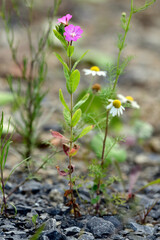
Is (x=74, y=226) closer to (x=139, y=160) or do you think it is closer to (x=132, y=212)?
(x=132, y=212)

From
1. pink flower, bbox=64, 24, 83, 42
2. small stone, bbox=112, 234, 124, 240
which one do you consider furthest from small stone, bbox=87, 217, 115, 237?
pink flower, bbox=64, 24, 83, 42

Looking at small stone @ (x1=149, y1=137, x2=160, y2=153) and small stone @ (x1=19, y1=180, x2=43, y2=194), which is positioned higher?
small stone @ (x1=149, y1=137, x2=160, y2=153)

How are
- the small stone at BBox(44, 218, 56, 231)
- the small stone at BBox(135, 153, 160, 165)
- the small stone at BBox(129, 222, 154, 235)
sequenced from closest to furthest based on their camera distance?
the small stone at BBox(44, 218, 56, 231), the small stone at BBox(129, 222, 154, 235), the small stone at BBox(135, 153, 160, 165)

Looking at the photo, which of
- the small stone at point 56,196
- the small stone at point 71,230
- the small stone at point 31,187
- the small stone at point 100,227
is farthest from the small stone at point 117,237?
the small stone at point 31,187

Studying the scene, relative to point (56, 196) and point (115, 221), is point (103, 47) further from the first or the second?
point (115, 221)

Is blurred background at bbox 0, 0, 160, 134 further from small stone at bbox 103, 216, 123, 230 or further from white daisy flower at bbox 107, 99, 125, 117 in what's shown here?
small stone at bbox 103, 216, 123, 230

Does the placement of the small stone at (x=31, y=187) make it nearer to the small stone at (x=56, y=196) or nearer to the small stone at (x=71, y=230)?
the small stone at (x=56, y=196)
